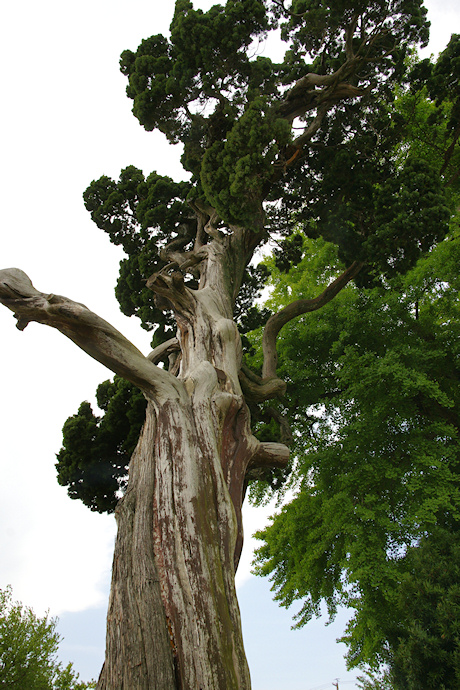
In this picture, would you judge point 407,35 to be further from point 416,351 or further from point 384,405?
point 384,405

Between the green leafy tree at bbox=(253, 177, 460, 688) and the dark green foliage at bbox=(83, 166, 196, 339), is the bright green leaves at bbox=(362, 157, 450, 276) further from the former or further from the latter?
the dark green foliage at bbox=(83, 166, 196, 339)

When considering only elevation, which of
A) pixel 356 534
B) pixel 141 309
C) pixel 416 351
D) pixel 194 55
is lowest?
pixel 356 534

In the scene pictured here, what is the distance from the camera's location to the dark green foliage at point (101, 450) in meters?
7.72

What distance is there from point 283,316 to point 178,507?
16.8 feet

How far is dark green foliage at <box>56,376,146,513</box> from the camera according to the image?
25.3 ft

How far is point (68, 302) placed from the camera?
4.21 m

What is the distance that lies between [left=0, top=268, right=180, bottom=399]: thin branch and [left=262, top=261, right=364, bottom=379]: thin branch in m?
2.94

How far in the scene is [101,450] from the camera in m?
7.79

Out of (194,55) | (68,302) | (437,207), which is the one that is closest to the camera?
(68,302)

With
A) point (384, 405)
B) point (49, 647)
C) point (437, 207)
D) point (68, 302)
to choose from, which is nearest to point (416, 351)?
point (384, 405)

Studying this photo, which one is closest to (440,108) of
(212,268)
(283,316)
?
(283,316)

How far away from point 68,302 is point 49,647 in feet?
46.7

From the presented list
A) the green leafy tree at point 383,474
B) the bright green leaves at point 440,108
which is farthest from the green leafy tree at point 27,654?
the bright green leaves at point 440,108

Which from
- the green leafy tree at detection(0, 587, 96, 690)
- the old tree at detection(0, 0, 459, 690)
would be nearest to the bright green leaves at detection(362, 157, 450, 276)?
the old tree at detection(0, 0, 459, 690)
